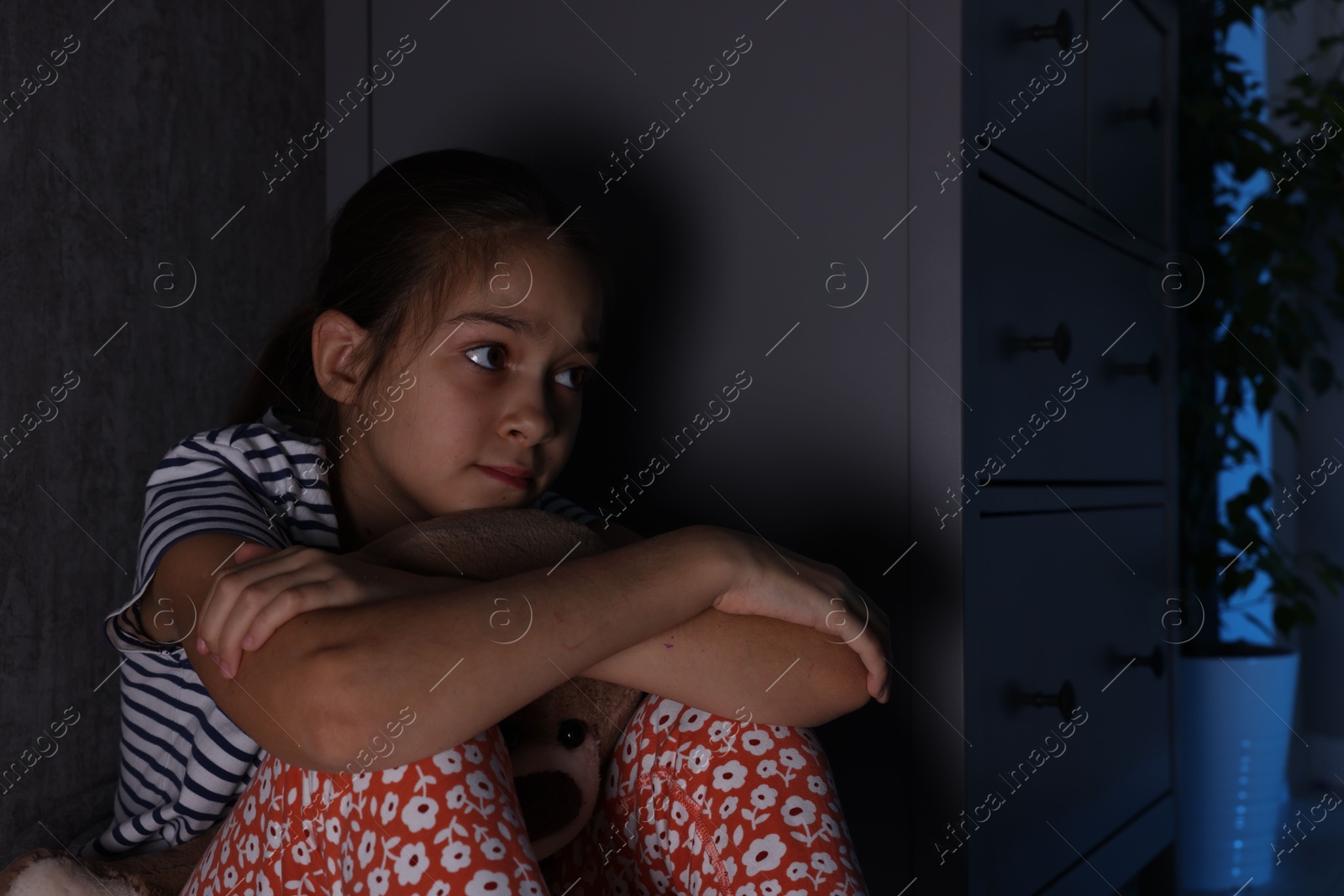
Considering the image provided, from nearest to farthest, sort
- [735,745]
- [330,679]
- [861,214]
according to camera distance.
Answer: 1. [330,679]
2. [735,745]
3. [861,214]

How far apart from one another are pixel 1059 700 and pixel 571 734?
472 mm

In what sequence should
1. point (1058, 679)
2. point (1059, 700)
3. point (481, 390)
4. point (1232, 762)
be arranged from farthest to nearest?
point (1232, 762), point (1058, 679), point (1059, 700), point (481, 390)

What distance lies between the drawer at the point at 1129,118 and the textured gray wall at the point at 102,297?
0.82 metres

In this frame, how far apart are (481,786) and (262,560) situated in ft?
0.54

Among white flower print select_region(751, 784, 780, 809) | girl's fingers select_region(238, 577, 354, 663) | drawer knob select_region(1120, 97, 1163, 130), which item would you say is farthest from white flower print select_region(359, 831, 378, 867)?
drawer knob select_region(1120, 97, 1163, 130)

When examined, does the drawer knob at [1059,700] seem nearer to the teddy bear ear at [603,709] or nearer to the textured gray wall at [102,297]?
the teddy bear ear at [603,709]

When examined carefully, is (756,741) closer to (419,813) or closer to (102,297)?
(419,813)

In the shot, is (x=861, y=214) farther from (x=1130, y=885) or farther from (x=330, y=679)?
(x=1130, y=885)

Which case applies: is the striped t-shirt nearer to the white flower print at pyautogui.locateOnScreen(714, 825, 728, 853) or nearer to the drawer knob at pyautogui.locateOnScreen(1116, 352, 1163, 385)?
the white flower print at pyautogui.locateOnScreen(714, 825, 728, 853)

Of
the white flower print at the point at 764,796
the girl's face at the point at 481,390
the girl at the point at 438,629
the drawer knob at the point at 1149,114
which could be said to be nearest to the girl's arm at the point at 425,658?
the girl at the point at 438,629

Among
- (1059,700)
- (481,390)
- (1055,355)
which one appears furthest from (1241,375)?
(481,390)

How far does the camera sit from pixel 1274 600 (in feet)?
6.05

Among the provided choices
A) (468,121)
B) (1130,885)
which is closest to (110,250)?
(468,121)

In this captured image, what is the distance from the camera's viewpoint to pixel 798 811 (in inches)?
24.2
